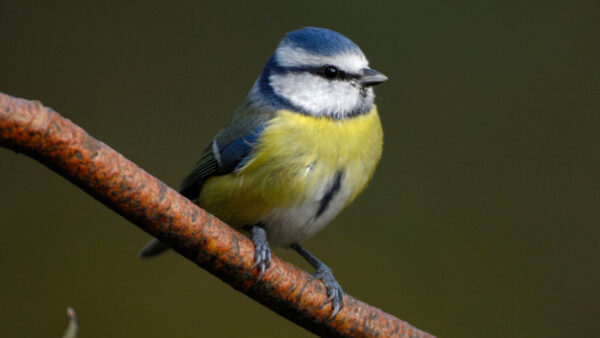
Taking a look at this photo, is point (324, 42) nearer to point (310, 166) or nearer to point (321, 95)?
point (321, 95)

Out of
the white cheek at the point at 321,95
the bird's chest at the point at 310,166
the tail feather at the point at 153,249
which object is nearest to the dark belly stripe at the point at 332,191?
the bird's chest at the point at 310,166

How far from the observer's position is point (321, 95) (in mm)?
1122

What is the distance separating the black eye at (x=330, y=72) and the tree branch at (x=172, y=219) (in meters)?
0.38

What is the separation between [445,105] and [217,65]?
0.66 meters

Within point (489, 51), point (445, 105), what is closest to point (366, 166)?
point (445, 105)

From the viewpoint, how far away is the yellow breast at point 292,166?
106 cm

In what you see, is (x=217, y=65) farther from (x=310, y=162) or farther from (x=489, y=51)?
(x=310, y=162)

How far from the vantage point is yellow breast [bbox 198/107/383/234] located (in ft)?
3.48

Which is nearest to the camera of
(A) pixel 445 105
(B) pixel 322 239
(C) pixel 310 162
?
(C) pixel 310 162

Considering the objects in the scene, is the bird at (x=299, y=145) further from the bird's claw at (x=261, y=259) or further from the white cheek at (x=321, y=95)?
the bird's claw at (x=261, y=259)

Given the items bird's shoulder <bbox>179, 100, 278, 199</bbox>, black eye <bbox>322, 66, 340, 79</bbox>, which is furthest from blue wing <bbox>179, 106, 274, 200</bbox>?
black eye <bbox>322, 66, 340, 79</bbox>

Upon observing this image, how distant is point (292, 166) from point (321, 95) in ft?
0.46

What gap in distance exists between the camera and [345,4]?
6.48 feet

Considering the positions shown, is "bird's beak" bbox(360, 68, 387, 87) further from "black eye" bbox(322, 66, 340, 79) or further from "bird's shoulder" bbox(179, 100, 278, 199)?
"bird's shoulder" bbox(179, 100, 278, 199)
